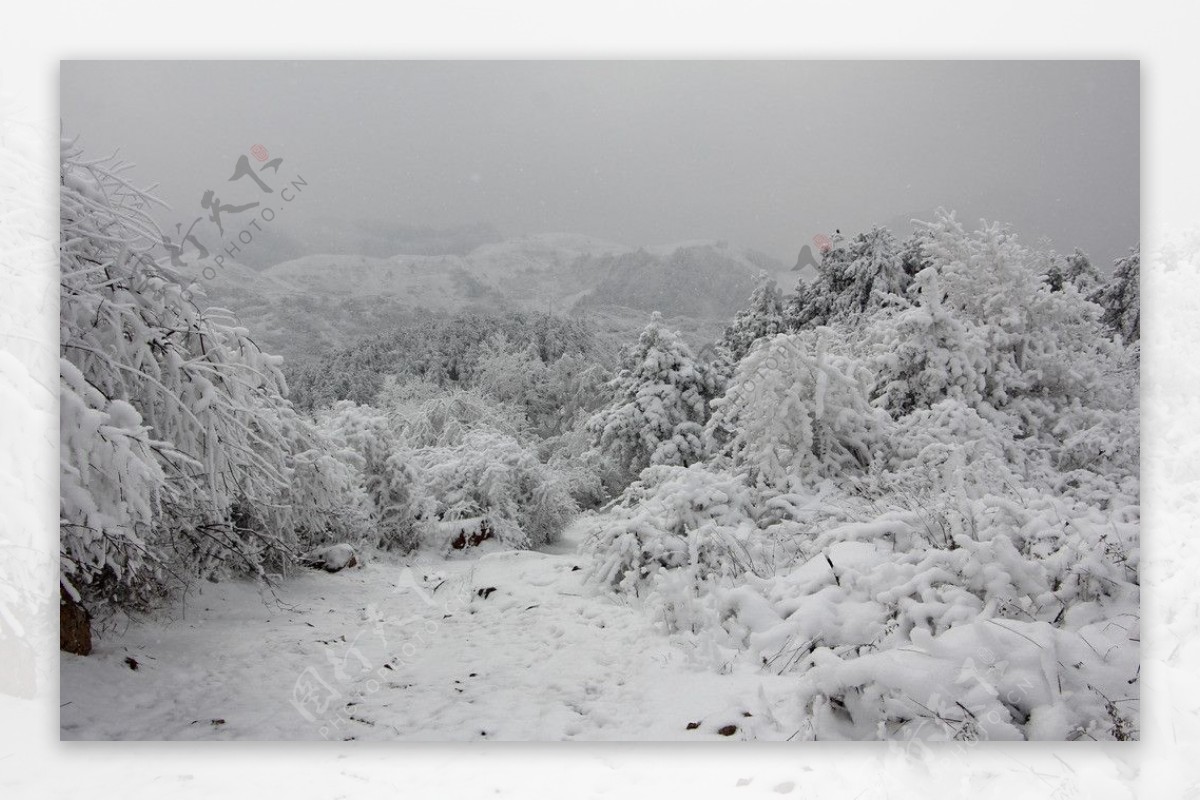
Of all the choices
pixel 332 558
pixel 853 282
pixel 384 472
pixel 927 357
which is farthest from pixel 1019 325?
pixel 332 558

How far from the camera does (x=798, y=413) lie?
532 cm

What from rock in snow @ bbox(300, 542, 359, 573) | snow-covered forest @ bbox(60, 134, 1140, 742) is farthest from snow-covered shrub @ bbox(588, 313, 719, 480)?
rock in snow @ bbox(300, 542, 359, 573)

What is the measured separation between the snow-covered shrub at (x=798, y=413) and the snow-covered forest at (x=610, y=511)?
0.10 ft

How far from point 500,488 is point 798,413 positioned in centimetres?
229

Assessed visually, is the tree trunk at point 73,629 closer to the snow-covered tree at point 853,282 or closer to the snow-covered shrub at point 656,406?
the snow-covered shrub at point 656,406

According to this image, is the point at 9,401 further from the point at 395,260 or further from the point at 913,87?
the point at 913,87

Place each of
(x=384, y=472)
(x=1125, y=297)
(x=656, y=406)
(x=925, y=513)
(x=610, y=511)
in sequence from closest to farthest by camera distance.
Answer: (x=925, y=513)
(x=1125, y=297)
(x=610, y=511)
(x=384, y=472)
(x=656, y=406)

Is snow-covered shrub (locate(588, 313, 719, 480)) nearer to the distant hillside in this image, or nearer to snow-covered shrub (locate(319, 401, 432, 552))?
the distant hillside

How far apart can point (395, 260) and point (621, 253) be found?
1347 millimetres

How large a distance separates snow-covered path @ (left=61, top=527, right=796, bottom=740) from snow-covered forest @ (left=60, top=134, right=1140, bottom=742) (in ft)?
0.05

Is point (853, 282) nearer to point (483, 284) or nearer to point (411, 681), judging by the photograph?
point (483, 284)

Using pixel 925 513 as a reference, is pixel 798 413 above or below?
above

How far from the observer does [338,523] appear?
5453 mm

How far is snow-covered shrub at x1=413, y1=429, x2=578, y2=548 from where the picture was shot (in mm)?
5137
